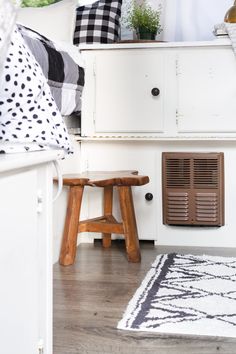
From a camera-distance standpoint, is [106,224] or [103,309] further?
[106,224]

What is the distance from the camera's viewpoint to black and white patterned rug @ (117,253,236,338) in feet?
4.97

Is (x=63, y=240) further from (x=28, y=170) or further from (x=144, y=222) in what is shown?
(x=28, y=170)

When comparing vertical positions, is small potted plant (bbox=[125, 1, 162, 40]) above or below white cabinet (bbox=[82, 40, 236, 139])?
above

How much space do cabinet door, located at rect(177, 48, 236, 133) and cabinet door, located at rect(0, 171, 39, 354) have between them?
1783 millimetres

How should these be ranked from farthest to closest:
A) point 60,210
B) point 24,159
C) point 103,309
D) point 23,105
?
point 60,210 < point 103,309 < point 23,105 < point 24,159

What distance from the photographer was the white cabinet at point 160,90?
271 cm

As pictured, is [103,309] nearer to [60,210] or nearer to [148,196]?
[60,210]

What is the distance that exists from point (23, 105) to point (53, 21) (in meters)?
1.95

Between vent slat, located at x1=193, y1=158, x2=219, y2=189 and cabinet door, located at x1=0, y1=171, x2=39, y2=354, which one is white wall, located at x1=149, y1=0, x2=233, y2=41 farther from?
cabinet door, located at x1=0, y1=171, x2=39, y2=354

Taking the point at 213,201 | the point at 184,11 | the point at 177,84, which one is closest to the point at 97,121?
the point at 177,84

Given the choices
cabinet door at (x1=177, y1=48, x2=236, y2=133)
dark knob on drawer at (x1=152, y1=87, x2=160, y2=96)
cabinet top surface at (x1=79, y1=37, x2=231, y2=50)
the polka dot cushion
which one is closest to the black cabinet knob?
dark knob on drawer at (x1=152, y1=87, x2=160, y2=96)

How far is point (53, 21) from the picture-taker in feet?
9.66

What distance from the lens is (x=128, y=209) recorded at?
2.40 m

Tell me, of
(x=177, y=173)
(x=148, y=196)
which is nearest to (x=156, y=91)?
(x=177, y=173)
